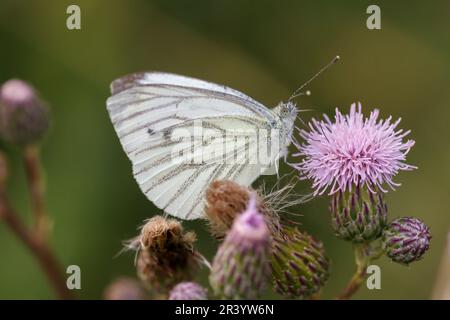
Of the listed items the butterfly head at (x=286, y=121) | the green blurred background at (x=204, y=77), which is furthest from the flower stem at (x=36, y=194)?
the butterfly head at (x=286, y=121)

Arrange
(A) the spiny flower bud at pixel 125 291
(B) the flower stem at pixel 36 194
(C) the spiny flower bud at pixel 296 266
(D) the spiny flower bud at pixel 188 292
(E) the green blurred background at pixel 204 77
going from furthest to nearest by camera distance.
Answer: (E) the green blurred background at pixel 204 77 → (A) the spiny flower bud at pixel 125 291 → (B) the flower stem at pixel 36 194 → (C) the spiny flower bud at pixel 296 266 → (D) the spiny flower bud at pixel 188 292

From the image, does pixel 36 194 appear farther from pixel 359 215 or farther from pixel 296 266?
pixel 359 215

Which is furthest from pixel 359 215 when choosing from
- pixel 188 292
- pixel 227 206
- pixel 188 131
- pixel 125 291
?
pixel 125 291

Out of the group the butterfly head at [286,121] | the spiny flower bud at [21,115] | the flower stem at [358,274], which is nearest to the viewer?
the flower stem at [358,274]

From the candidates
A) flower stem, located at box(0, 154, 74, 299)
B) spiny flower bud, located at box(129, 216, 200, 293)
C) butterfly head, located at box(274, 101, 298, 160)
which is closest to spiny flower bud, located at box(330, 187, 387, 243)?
butterfly head, located at box(274, 101, 298, 160)

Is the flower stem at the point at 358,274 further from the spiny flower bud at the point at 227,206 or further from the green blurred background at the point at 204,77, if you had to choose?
the green blurred background at the point at 204,77

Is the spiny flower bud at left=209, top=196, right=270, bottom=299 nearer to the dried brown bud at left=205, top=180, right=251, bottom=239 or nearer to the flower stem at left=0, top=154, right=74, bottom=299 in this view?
the dried brown bud at left=205, top=180, right=251, bottom=239

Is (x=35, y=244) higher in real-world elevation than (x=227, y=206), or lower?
lower
